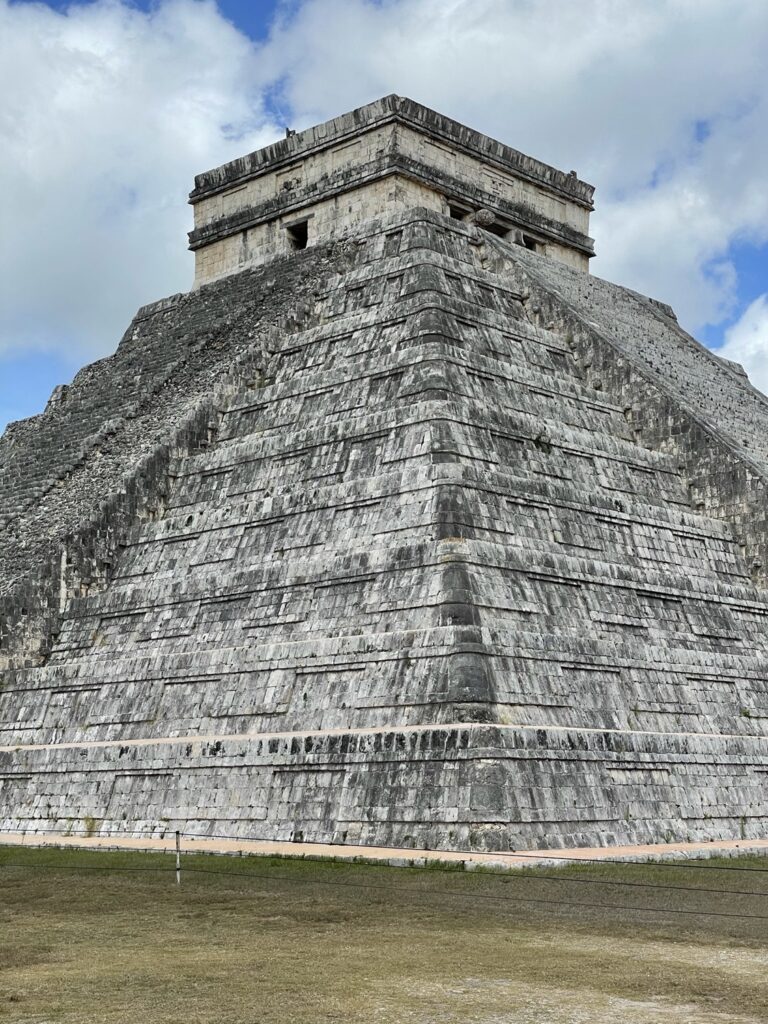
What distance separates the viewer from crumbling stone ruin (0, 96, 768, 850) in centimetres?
1570

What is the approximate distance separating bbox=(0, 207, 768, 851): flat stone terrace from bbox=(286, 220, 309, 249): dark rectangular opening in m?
4.17

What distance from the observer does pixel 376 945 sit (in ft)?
32.0

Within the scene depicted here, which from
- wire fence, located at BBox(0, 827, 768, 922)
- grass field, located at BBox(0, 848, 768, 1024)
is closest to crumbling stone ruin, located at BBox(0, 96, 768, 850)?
wire fence, located at BBox(0, 827, 768, 922)

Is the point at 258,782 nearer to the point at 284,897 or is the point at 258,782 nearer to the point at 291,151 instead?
the point at 284,897

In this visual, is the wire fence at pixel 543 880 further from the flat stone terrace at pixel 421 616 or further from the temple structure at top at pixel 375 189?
the temple structure at top at pixel 375 189

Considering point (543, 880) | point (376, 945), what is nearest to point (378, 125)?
point (543, 880)

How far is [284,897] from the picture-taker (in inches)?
480

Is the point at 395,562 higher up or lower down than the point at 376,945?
higher up

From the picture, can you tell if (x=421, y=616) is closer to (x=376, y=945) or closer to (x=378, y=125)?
(x=376, y=945)

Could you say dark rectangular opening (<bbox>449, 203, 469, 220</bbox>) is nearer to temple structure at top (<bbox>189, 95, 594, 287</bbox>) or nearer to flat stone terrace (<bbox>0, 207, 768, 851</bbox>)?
temple structure at top (<bbox>189, 95, 594, 287</bbox>)

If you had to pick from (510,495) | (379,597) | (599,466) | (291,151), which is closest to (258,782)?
(379,597)

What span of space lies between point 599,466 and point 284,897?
9735 millimetres

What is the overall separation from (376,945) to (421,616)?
272 inches

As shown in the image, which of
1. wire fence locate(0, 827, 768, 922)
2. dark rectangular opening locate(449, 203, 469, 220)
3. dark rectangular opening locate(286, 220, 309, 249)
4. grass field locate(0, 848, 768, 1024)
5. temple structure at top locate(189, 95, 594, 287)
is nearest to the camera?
grass field locate(0, 848, 768, 1024)
